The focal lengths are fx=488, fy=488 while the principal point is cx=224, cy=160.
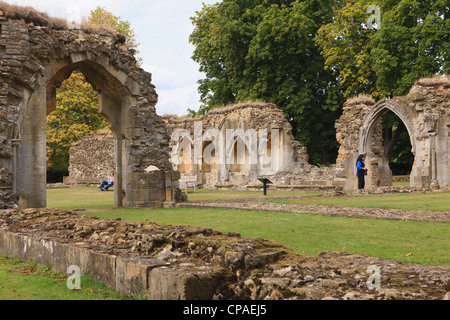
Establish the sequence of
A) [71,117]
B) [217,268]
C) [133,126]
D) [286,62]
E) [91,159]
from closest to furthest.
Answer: [217,268]
[133,126]
[286,62]
[91,159]
[71,117]

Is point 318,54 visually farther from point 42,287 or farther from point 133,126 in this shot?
point 42,287

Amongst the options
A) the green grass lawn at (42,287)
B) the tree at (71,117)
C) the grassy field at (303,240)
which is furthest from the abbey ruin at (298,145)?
the green grass lawn at (42,287)

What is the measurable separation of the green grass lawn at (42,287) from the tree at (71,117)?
3523cm

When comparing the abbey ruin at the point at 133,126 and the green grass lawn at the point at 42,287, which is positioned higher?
the abbey ruin at the point at 133,126

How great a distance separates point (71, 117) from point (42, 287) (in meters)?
37.7

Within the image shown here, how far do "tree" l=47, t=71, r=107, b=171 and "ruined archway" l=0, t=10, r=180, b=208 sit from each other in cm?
2450

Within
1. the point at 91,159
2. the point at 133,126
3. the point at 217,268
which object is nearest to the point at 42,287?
the point at 217,268

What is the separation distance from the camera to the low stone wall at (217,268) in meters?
3.37

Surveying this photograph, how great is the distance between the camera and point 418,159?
21406mm

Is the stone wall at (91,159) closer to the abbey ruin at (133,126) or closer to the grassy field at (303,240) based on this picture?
the abbey ruin at (133,126)

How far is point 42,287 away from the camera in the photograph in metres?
4.79

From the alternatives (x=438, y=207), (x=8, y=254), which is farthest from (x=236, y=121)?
(x=8, y=254)
